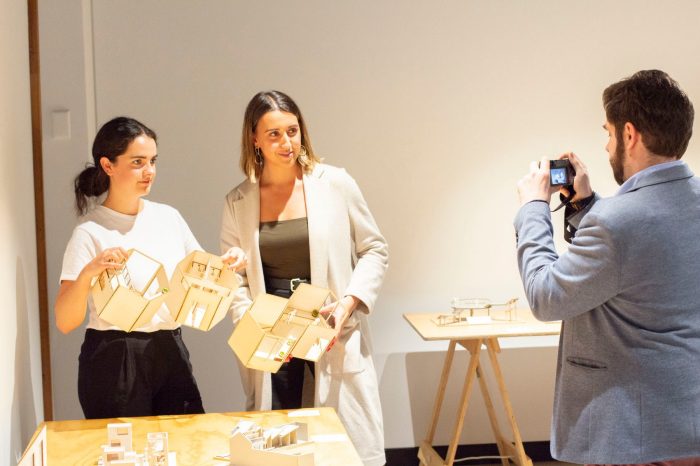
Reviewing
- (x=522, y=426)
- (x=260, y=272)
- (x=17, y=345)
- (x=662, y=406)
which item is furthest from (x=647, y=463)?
(x=522, y=426)

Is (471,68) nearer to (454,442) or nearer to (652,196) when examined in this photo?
(454,442)

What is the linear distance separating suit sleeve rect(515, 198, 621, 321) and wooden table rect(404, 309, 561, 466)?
1777 mm

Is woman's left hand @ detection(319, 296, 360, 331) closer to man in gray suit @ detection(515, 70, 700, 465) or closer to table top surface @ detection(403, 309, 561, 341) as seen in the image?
table top surface @ detection(403, 309, 561, 341)

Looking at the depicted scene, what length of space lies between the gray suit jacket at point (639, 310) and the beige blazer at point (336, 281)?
4.08ft

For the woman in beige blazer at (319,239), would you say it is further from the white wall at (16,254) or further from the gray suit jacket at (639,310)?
the gray suit jacket at (639,310)

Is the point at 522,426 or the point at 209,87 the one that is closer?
the point at 209,87

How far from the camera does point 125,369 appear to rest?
267 cm

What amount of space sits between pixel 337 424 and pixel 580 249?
0.93m

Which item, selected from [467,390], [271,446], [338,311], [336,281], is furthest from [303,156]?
[467,390]

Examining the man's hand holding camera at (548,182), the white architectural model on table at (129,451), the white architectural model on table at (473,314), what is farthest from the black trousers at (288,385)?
the man's hand holding camera at (548,182)

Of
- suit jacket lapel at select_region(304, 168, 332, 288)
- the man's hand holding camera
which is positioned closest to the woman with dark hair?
suit jacket lapel at select_region(304, 168, 332, 288)

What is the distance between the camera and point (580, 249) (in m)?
1.85

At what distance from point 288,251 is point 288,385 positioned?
0.50m

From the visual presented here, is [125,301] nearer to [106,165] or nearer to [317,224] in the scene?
[106,165]
